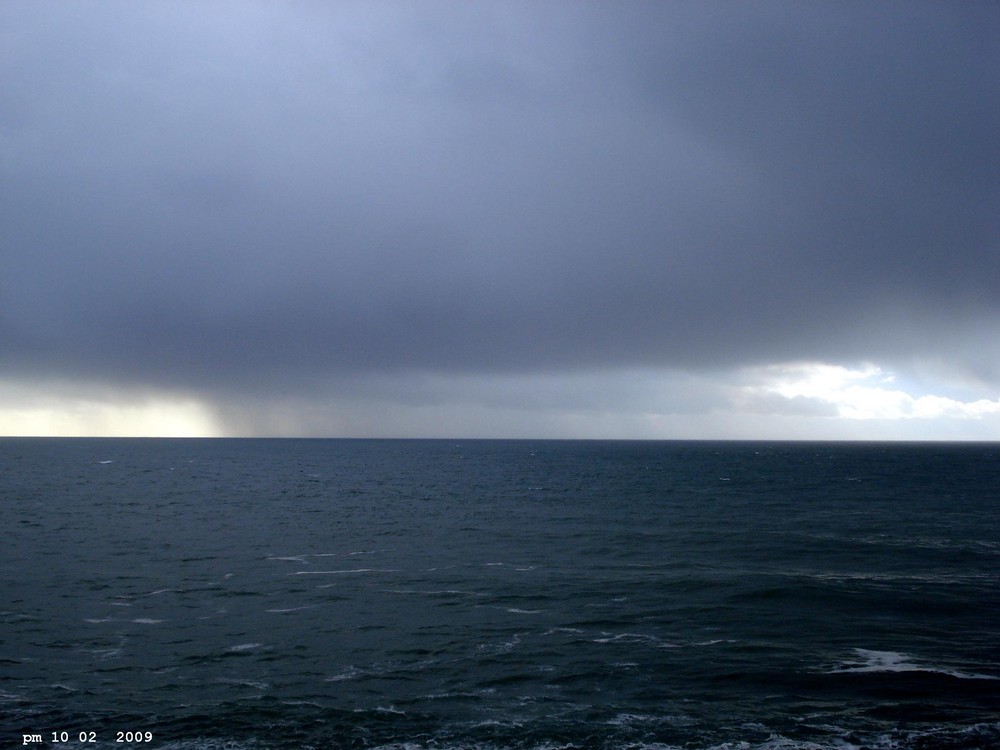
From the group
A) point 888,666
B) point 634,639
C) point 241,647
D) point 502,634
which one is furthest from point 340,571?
point 888,666

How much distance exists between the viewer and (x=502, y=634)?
41.9 m

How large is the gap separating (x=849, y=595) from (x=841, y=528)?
124 ft

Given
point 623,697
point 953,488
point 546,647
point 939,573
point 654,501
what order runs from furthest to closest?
point 953,488 < point 654,501 < point 939,573 < point 546,647 < point 623,697

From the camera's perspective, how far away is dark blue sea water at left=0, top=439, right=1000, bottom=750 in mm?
29250

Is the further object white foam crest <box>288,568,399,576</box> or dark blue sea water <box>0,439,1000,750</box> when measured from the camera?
white foam crest <box>288,568,399,576</box>

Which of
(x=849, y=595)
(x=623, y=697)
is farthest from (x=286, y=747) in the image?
(x=849, y=595)

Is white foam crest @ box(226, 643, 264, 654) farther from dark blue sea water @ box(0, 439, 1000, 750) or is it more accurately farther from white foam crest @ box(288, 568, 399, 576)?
white foam crest @ box(288, 568, 399, 576)

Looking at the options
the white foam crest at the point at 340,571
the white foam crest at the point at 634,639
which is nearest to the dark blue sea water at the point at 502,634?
the white foam crest at the point at 634,639

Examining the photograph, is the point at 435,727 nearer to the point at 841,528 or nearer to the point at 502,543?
the point at 502,543

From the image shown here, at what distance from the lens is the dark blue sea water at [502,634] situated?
96.0 ft

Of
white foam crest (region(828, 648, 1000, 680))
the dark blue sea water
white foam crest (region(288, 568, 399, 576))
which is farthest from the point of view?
white foam crest (region(288, 568, 399, 576))

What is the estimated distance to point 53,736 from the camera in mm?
28266

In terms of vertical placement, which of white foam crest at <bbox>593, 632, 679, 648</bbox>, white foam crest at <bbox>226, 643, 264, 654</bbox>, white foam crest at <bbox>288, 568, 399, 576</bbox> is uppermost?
white foam crest at <bbox>593, 632, 679, 648</bbox>

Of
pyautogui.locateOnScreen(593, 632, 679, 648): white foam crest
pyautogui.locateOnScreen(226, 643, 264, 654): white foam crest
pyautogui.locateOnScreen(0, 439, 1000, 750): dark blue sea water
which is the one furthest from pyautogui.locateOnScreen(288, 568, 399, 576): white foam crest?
pyautogui.locateOnScreen(593, 632, 679, 648): white foam crest
